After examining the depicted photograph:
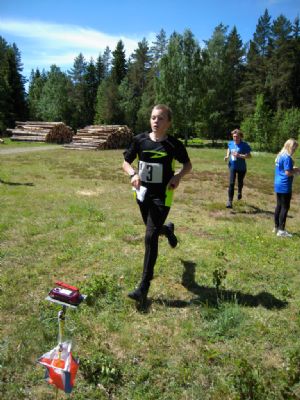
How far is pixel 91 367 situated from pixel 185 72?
1532 inches

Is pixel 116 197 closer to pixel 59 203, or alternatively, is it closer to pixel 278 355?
pixel 59 203

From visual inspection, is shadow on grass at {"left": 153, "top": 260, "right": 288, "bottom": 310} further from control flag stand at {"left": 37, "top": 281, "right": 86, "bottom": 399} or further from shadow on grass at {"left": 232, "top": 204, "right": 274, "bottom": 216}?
shadow on grass at {"left": 232, "top": 204, "right": 274, "bottom": 216}

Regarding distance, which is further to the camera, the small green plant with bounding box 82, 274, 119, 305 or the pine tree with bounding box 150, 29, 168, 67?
the pine tree with bounding box 150, 29, 168, 67

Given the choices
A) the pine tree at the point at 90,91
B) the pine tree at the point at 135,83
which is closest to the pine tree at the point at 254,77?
the pine tree at the point at 135,83

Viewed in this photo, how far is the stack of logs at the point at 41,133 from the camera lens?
33.9 meters

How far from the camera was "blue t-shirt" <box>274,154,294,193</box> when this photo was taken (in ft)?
24.6

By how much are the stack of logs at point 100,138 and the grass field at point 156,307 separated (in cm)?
2000

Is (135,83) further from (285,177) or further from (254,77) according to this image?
(285,177)

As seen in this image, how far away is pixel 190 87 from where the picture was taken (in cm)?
3872

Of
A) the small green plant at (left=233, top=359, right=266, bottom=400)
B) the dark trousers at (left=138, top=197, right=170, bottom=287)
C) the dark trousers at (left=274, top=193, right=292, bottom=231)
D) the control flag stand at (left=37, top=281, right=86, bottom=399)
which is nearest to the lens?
the control flag stand at (left=37, top=281, right=86, bottom=399)

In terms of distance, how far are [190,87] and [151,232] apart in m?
36.9

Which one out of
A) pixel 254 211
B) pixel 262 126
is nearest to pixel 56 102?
pixel 262 126

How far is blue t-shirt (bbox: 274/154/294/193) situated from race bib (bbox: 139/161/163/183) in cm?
412

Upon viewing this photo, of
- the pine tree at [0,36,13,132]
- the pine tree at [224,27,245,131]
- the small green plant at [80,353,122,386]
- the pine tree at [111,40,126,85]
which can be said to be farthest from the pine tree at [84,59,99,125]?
the small green plant at [80,353,122,386]
